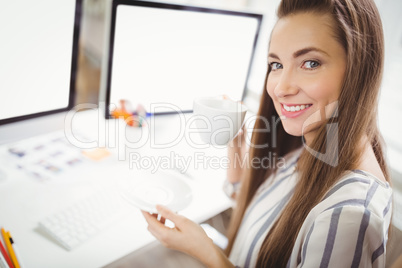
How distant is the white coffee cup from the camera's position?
73cm

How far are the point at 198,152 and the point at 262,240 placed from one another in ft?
1.40

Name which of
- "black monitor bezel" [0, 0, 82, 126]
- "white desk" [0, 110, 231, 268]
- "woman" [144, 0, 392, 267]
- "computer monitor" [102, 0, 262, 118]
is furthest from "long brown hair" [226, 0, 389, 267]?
"black monitor bezel" [0, 0, 82, 126]

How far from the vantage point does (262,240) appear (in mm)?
740

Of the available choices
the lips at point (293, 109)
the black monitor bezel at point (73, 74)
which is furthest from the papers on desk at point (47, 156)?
the lips at point (293, 109)

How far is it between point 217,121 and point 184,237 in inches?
10.9

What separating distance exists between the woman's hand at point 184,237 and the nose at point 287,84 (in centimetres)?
35

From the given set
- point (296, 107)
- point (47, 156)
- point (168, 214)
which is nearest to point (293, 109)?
point (296, 107)

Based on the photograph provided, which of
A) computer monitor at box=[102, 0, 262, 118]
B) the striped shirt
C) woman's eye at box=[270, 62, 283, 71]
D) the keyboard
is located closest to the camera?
the striped shirt

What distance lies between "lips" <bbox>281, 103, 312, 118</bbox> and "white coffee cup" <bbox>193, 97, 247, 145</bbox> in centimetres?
10

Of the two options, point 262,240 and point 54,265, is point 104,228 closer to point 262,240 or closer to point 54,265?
point 54,265

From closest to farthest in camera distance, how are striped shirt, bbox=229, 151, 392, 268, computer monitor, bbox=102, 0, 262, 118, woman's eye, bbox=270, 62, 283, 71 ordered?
1. striped shirt, bbox=229, 151, 392, 268
2. woman's eye, bbox=270, 62, 283, 71
3. computer monitor, bbox=102, 0, 262, 118

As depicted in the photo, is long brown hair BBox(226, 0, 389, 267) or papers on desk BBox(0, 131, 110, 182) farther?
papers on desk BBox(0, 131, 110, 182)

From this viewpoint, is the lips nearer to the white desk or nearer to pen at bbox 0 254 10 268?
the white desk

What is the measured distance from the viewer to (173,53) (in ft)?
3.19
